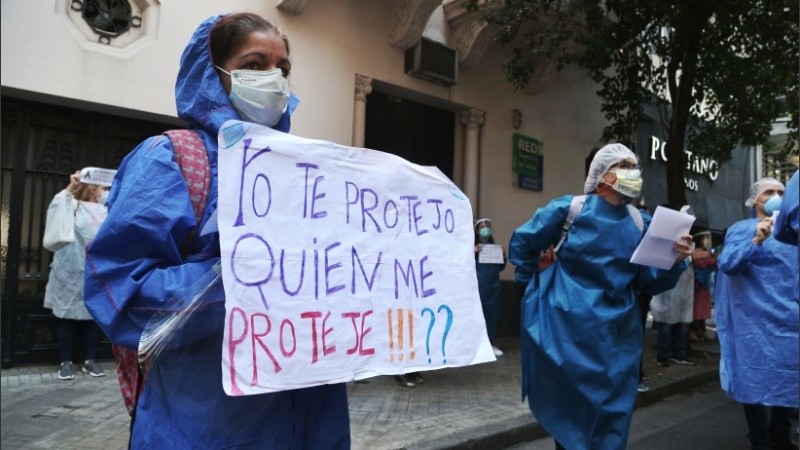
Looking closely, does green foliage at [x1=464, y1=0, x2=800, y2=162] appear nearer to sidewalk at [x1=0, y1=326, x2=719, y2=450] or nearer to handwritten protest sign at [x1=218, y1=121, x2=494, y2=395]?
sidewalk at [x1=0, y1=326, x2=719, y2=450]

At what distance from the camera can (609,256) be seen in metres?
3.40

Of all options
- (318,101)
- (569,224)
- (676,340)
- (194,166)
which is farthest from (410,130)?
(194,166)

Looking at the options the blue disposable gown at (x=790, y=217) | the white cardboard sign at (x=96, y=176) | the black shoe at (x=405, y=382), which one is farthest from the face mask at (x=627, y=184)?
the white cardboard sign at (x=96, y=176)

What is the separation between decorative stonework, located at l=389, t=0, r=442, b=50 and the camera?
812 centimetres

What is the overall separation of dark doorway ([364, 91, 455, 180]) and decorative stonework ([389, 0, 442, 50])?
0.79 meters

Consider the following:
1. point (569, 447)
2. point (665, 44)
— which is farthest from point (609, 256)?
point (665, 44)

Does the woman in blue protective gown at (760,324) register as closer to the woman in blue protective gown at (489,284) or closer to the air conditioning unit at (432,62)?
the woman in blue protective gown at (489,284)

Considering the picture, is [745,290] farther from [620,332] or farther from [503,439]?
[503,439]

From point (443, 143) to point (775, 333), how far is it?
19.8 feet

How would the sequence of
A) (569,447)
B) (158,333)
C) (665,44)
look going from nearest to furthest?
(158,333) < (569,447) < (665,44)

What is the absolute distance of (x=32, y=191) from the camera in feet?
20.5

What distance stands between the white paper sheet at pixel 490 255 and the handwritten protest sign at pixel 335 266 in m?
5.19

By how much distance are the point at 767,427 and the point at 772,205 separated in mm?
1558

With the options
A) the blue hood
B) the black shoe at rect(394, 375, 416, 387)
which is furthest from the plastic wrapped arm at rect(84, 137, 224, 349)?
the black shoe at rect(394, 375, 416, 387)
